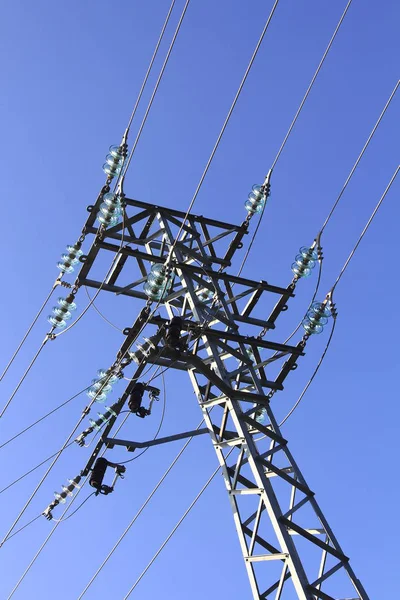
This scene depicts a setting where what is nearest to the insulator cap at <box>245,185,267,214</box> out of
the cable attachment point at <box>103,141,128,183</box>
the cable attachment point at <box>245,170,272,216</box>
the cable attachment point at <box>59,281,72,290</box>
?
the cable attachment point at <box>245,170,272,216</box>

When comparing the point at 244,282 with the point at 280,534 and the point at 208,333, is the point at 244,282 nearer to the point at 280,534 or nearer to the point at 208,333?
the point at 208,333

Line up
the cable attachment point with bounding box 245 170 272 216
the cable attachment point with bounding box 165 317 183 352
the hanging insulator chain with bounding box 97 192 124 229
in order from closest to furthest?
the cable attachment point with bounding box 165 317 183 352 < the hanging insulator chain with bounding box 97 192 124 229 < the cable attachment point with bounding box 245 170 272 216

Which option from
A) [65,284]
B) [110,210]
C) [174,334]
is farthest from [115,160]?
[174,334]

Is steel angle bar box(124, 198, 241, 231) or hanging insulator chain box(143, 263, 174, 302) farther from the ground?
steel angle bar box(124, 198, 241, 231)

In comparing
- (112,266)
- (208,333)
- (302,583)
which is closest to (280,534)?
(302,583)

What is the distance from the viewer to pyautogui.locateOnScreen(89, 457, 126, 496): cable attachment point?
10336 mm

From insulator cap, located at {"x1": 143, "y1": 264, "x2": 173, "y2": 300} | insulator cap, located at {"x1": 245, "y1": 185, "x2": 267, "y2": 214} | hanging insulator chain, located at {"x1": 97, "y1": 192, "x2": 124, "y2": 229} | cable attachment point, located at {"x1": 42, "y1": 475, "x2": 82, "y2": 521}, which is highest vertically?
insulator cap, located at {"x1": 245, "y1": 185, "x2": 267, "y2": 214}

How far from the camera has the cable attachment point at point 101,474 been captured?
1034 centimetres

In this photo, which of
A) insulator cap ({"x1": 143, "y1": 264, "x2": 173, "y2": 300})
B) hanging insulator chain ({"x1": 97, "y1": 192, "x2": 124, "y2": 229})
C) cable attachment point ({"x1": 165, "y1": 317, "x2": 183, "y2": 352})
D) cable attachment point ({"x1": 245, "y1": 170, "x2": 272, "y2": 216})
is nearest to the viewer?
cable attachment point ({"x1": 165, "y1": 317, "x2": 183, "y2": 352})

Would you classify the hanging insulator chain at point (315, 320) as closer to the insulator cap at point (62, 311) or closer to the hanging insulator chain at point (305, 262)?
the hanging insulator chain at point (305, 262)

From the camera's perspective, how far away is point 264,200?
12148 millimetres

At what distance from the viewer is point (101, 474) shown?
1038cm

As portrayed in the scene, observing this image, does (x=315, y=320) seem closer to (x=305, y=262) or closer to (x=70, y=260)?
(x=305, y=262)

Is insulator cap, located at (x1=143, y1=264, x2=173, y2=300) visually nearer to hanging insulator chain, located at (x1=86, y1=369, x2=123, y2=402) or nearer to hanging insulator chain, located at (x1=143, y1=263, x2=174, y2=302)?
hanging insulator chain, located at (x1=143, y1=263, x2=174, y2=302)
